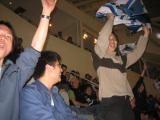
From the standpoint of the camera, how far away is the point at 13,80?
169cm

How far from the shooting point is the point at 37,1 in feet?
25.6

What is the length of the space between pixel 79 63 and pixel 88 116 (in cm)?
558

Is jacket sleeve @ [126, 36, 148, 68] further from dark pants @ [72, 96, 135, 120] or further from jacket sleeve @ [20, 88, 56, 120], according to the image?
jacket sleeve @ [20, 88, 56, 120]

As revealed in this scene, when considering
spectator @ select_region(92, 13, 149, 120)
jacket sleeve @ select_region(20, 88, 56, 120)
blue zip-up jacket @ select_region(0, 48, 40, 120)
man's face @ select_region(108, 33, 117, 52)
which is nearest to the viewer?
blue zip-up jacket @ select_region(0, 48, 40, 120)

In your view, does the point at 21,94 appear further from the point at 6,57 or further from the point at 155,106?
the point at 155,106

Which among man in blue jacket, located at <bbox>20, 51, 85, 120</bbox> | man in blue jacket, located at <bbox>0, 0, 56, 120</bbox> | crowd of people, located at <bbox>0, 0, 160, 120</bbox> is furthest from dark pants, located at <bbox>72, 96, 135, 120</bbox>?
man in blue jacket, located at <bbox>0, 0, 56, 120</bbox>

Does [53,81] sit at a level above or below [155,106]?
above

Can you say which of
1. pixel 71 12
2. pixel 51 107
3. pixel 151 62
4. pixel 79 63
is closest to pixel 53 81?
pixel 51 107

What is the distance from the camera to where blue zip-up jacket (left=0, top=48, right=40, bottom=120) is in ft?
5.28

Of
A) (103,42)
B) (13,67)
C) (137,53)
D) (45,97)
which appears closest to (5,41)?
(13,67)

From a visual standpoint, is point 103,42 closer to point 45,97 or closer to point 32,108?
point 45,97

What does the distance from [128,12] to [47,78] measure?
121 cm

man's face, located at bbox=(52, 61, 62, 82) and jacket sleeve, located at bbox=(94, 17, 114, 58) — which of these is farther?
jacket sleeve, located at bbox=(94, 17, 114, 58)

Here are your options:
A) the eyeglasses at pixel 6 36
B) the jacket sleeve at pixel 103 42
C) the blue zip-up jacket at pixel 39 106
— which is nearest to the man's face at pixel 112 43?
the jacket sleeve at pixel 103 42
